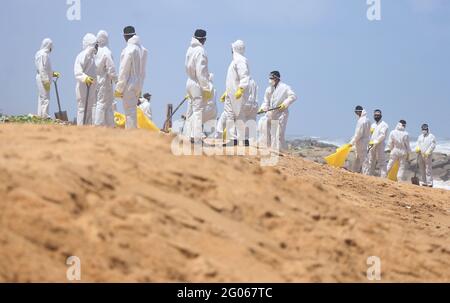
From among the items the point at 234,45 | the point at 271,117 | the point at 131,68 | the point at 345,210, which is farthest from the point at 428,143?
the point at 345,210

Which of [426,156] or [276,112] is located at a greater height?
[276,112]

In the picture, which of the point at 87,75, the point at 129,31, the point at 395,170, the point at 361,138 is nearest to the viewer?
the point at 129,31

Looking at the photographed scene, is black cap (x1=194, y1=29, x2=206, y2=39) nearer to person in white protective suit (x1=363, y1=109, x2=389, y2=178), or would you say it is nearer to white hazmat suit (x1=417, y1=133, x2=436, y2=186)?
person in white protective suit (x1=363, y1=109, x2=389, y2=178)

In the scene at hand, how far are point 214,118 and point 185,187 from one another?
9981mm

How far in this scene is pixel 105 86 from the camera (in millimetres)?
17859

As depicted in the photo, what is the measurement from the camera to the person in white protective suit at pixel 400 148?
26844mm

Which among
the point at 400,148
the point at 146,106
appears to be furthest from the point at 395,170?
the point at 146,106

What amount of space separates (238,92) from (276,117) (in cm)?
276

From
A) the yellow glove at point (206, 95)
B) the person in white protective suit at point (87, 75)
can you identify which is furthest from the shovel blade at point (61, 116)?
Answer: the yellow glove at point (206, 95)

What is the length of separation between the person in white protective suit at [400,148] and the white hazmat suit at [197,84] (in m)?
10.7

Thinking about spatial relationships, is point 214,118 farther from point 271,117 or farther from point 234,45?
point 271,117

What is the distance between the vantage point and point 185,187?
792cm

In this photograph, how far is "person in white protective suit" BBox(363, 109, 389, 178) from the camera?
82.8 ft

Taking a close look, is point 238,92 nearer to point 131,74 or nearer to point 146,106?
point 131,74
